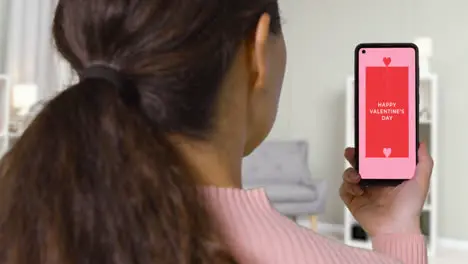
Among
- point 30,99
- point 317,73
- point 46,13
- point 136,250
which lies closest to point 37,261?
point 136,250

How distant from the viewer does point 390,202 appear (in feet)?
2.64

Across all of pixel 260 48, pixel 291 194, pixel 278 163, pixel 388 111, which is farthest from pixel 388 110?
pixel 278 163

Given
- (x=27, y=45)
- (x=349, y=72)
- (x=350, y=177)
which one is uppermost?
(x=27, y=45)

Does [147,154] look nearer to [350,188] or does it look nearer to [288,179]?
[350,188]

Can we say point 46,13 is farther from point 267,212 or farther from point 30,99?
point 267,212

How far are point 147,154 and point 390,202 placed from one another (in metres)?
0.43

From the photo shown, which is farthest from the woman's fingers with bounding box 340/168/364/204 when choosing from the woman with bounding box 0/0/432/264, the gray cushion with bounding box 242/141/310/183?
the gray cushion with bounding box 242/141/310/183

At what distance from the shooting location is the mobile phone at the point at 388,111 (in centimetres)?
92

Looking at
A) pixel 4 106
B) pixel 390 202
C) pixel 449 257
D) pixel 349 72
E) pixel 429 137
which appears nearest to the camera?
pixel 390 202

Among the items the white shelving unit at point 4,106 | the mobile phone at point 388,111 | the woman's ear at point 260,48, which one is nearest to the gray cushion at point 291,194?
the white shelving unit at point 4,106

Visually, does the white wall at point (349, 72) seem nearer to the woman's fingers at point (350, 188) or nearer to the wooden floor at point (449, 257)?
the wooden floor at point (449, 257)

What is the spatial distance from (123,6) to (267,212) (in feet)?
0.61

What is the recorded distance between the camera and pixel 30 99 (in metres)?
3.46

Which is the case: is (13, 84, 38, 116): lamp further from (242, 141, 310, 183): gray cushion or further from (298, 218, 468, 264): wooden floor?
(298, 218, 468, 264): wooden floor
